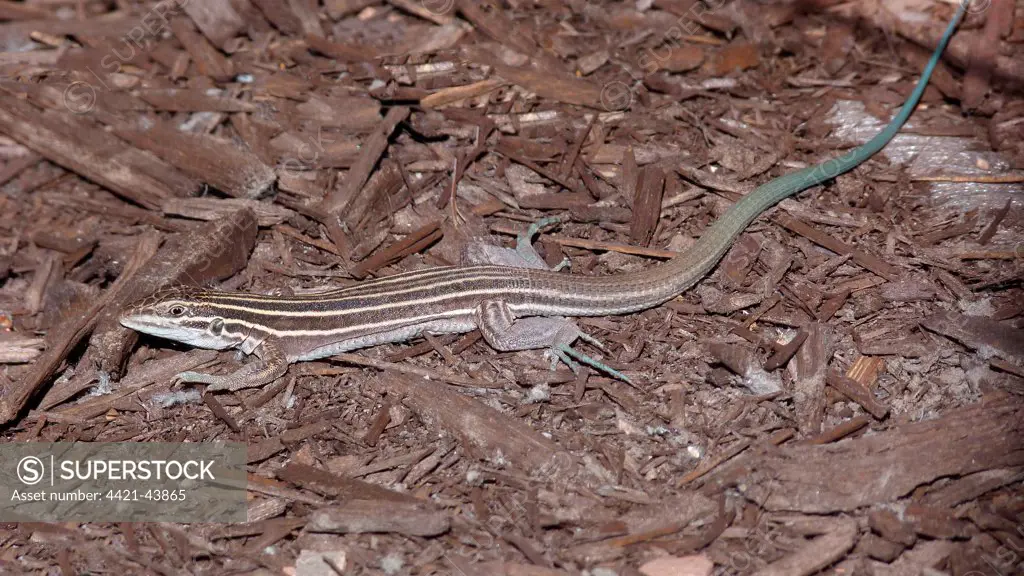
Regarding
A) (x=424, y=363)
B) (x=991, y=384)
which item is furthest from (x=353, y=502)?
(x=991, y=384)

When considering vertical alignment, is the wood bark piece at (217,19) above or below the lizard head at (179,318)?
above

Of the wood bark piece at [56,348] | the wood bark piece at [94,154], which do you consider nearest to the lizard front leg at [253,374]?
the wood bark piece at [56,348]

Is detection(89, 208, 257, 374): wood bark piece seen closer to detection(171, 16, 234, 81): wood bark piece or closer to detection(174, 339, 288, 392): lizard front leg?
detection(174, 339, 288, 392): lizard front leg

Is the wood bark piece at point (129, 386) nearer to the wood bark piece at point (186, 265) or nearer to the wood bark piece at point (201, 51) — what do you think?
the wood bark piece at point (186, 265)

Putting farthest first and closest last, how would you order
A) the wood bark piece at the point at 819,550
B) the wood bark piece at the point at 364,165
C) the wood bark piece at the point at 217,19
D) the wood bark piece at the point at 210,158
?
the wood bark piece at the point at 217,19
the wood bark piece at the point at 210,158
the wood bark piece at the point at 364,165
the wood bark piece at the point at 819,550

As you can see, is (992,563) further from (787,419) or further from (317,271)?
(317,271)

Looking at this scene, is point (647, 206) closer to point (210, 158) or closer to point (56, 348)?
point (210, 158)
